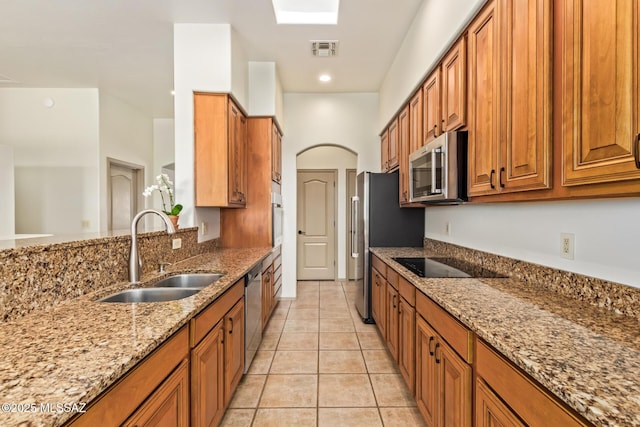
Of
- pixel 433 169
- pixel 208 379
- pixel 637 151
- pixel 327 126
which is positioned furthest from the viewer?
pixel 327 126

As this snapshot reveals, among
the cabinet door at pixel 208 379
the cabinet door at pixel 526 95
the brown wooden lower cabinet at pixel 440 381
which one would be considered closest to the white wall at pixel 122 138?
the cabinet door at pixel 208 379

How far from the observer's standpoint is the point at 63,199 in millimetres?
4547

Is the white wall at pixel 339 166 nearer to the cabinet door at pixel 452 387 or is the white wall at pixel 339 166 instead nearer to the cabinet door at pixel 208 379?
the cabinet door at pixel 208 379

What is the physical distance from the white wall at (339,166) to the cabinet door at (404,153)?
276 cm

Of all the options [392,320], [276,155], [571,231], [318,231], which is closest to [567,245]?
[571,231]

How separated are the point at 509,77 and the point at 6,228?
5165 mm

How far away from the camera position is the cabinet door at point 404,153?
333 centimetres

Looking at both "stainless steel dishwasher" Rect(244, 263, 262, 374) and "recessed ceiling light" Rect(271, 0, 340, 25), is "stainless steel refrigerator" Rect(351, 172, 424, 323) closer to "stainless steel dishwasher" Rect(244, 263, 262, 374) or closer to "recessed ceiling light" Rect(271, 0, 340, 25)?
"stainless steel dishwasher" Rect(244, 263, 262, 374)

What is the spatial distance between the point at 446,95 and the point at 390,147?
6.07ft

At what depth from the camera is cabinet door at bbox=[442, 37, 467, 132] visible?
6.69 feet

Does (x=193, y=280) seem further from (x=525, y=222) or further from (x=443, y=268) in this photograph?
(x=525, y=222)

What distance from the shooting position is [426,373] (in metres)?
1.83

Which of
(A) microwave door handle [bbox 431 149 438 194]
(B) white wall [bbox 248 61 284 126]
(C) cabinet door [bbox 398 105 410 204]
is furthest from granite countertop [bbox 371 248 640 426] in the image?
(B) white wall [bbox 248 61 284 126]

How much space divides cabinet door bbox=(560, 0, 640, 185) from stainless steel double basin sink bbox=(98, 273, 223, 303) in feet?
5.95
